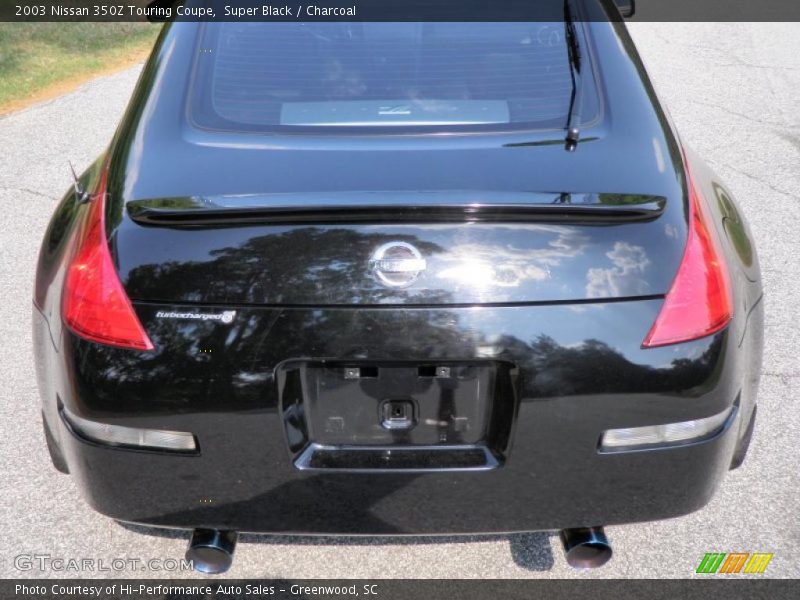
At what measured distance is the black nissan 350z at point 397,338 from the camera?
204 cm

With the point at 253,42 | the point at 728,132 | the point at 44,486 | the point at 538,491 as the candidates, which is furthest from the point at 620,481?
the point at 728,132

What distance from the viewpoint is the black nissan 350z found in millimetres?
2041

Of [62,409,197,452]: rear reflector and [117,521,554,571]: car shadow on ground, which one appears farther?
[117,521,554,571]: car shadow on ground

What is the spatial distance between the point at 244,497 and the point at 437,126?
1.13 meters

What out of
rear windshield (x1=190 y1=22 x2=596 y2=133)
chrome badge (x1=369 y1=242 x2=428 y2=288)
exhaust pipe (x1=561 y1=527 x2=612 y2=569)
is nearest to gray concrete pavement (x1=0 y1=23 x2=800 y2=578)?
exhaust pipe (x1=561 y1=527 x2=612 y2=569)

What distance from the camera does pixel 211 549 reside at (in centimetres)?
234

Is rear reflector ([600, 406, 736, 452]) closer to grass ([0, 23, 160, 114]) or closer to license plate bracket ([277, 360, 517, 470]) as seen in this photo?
license plate bracket ([277, 360, 517, 470])

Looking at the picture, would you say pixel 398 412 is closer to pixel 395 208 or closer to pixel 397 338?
pixel 397 338

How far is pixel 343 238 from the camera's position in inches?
81.2

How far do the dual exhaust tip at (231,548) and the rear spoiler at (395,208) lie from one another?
840mm

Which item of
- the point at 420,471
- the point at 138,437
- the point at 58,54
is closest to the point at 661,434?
the point at 420,471

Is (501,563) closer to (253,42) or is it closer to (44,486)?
(44,486)

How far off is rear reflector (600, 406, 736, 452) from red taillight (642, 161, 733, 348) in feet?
0.71

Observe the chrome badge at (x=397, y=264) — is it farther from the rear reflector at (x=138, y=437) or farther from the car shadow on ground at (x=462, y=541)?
the car shadow on ground at (x=462, y=541)
